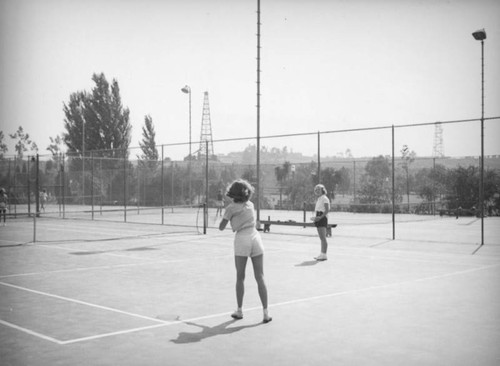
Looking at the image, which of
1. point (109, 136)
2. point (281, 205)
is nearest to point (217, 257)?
point (281, 205)

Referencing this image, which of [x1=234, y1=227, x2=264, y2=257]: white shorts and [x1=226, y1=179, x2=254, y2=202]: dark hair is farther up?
[x1=226, y1=179, x2=254, y2=202]: dark hair

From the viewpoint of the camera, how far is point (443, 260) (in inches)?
549

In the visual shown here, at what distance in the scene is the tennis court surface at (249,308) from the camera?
6.00 meters

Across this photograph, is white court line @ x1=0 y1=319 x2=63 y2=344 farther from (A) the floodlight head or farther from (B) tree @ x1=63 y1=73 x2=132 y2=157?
(B) tree @ x1=63 y1=73 x2=132 y2=157

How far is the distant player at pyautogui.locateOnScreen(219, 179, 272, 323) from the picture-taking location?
24.5 ft

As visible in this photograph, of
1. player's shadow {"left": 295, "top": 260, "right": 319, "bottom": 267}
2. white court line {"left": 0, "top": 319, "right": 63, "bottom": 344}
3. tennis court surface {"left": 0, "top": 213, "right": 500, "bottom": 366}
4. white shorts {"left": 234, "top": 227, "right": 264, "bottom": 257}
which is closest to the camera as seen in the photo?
tennis court surface {"left": 0, "top": 213, "right": 500, "bottom": 366}

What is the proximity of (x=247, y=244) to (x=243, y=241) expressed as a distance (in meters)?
0.07

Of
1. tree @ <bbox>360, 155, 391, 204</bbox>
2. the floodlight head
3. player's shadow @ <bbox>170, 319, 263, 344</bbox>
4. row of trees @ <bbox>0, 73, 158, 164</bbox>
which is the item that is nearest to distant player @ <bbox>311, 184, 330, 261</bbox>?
player's shadow @ <bbox>170, 319, 263, 344</bbox>

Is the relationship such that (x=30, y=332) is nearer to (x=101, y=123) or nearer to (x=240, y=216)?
(x=240, y=216)

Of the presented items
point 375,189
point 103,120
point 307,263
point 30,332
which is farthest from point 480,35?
point 103,120

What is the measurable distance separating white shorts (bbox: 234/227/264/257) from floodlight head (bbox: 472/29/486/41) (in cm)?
1314

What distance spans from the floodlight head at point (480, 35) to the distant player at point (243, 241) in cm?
1287

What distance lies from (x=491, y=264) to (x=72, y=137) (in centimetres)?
6081

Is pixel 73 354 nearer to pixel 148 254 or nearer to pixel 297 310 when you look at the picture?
pixel 297 310
